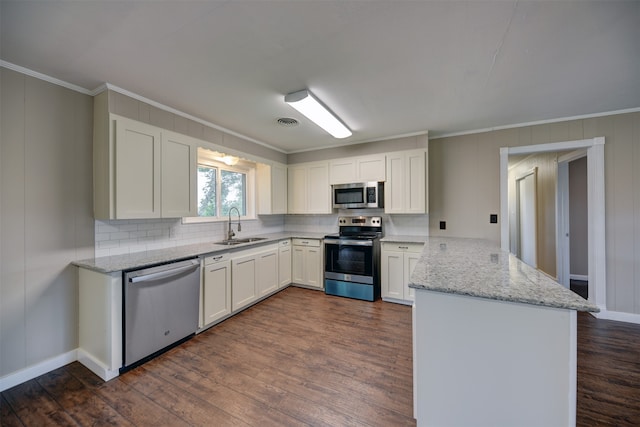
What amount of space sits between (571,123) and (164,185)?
4.78 meters

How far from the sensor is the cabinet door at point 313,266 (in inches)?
153

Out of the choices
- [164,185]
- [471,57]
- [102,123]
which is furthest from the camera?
[164,185]

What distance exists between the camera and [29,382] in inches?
73.5

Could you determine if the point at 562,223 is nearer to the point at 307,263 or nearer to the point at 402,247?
the point at 402,247

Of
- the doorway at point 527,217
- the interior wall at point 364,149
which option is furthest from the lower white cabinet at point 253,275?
the doorway at point 527,217

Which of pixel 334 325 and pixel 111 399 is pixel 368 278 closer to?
pixel 334 325

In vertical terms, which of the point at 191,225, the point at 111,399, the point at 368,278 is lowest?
the point at 111,399

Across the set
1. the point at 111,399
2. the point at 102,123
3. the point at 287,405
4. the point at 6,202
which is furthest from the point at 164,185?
the point at 287,405

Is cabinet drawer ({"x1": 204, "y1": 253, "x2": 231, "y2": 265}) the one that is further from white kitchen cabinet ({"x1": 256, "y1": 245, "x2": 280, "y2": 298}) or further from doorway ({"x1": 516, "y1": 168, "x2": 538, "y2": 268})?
doorway ({"x1": 516, "y1": 168, "x2": 538, "y2": 268})

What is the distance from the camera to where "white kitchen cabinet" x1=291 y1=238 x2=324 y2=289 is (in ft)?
12.8

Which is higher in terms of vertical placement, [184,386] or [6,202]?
[6,202]

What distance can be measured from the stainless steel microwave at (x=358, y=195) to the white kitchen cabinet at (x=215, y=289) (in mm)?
1981

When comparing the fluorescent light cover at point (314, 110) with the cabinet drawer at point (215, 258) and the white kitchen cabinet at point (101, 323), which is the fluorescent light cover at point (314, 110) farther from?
the white kitchen cabinet at point (101, 323)

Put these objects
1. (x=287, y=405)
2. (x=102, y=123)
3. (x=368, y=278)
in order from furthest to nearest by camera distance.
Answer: (x=368, y=278) → (x=102, y=123) → (x=287, y=405)
